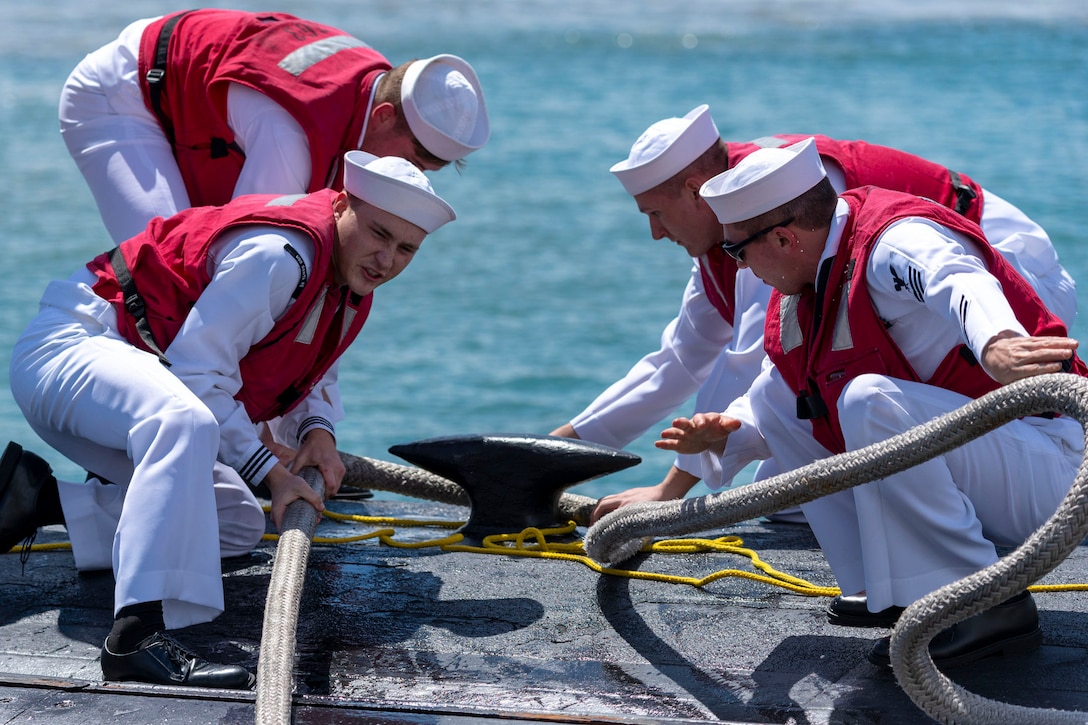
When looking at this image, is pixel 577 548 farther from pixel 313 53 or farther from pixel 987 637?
pixel 313 53

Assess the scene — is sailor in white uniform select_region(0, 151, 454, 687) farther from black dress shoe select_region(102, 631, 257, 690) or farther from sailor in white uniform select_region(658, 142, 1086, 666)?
sailor in white uniform select_region(658, 142, 1086, 666)

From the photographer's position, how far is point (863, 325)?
3.00 meters

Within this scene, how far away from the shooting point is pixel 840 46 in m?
28.2

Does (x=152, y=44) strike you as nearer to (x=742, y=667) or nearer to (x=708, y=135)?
(x=708, y=135)

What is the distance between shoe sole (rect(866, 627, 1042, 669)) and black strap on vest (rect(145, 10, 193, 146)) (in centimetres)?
272

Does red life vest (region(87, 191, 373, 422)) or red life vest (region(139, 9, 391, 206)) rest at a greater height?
red life vest (region(139, 9, 391, 206))

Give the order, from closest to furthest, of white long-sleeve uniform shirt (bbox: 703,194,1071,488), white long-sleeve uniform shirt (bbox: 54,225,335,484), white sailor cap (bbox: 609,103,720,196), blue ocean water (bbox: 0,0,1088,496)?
1. white long-sleeve uniform shirt (bbox: 703,194,1071,488)
2. white long-sleeve uniform shirt (bbox: 54,225,335,484)
3. white sailor cap (bbox: 609,103,720,196)
4. blue ocean water (bbox: 0,0,1088,496)

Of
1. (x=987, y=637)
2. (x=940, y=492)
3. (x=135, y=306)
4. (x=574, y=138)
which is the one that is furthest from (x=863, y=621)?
(x=574, y=138)

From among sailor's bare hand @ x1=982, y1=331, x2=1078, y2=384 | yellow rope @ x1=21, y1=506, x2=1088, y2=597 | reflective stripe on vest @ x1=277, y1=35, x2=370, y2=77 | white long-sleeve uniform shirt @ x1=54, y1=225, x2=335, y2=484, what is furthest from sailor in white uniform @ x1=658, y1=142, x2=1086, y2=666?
reflective stripe on vest @ x1=277, y1=35, x2=370, y2=77

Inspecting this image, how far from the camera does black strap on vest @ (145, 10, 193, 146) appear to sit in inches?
171

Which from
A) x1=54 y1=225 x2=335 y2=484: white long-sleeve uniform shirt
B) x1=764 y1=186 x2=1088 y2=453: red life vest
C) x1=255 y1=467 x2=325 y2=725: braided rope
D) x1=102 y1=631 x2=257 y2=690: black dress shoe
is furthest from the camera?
x1=54 y1=225 x2=335 y2=484: white long-sleeve uniform shirt

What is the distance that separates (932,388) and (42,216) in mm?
14875

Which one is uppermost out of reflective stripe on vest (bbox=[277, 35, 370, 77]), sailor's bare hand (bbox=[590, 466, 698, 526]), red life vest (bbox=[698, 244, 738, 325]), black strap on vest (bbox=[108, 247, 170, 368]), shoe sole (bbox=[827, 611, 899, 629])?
reflective stripe on vest (bbox=[277, 35, 370, 77])

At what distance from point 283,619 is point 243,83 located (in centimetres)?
196
